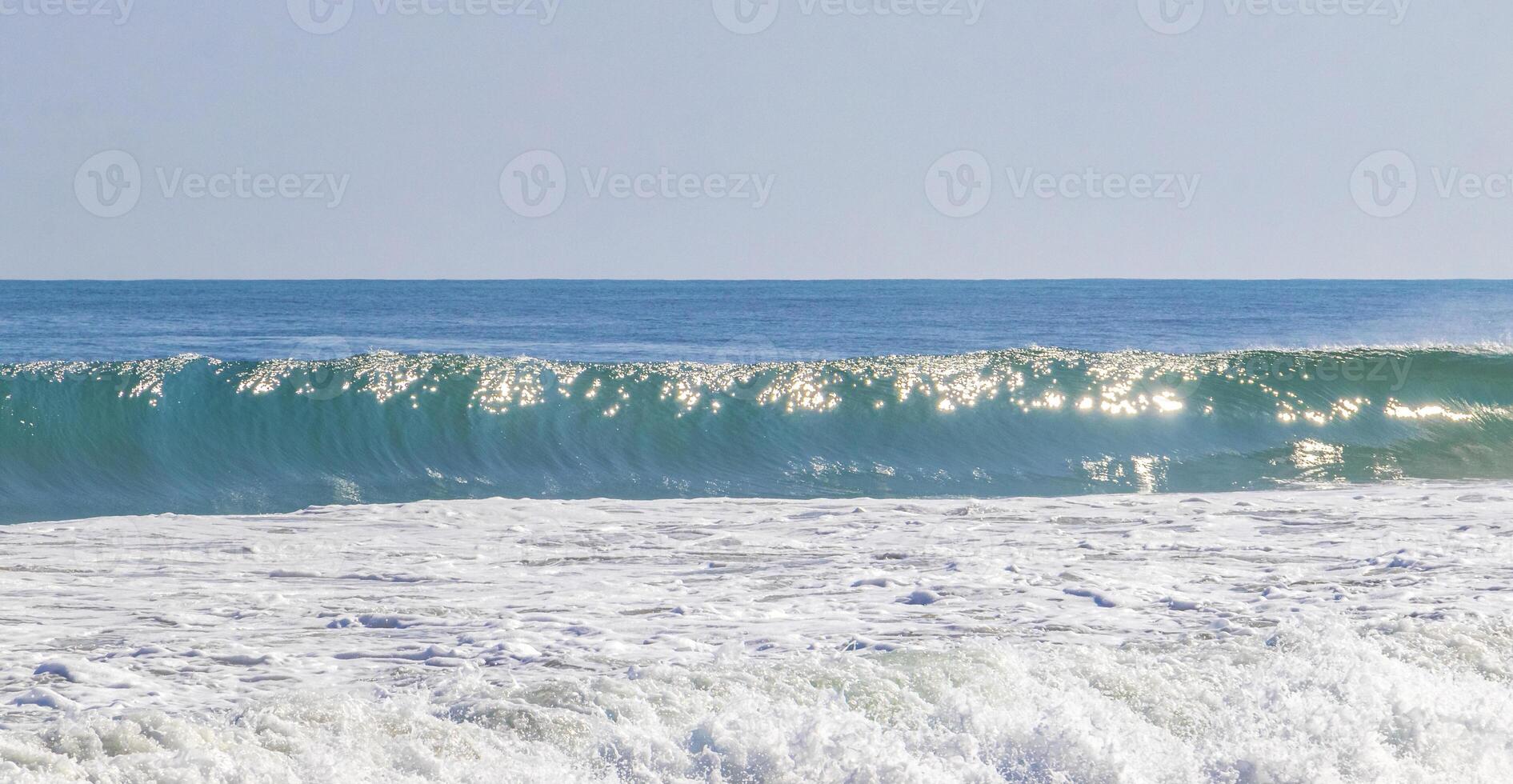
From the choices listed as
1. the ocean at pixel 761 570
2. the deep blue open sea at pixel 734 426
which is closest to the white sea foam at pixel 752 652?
the ocean at pixel 761 570

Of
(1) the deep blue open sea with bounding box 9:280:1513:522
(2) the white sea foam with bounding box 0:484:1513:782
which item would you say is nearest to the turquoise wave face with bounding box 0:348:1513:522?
(1) the deep blue open sea with bounding box 9:280:1513:522

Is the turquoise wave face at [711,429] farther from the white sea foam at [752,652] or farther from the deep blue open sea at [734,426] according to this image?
the white sea foam at [752,652]

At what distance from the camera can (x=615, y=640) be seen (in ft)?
19.2

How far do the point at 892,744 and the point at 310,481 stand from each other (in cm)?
944

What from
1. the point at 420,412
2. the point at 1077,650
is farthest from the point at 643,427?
the point at 1077,650

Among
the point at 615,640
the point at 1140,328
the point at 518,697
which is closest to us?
the point at 518,697

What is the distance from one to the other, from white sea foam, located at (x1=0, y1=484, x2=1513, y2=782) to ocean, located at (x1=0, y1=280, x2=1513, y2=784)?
0.02 m

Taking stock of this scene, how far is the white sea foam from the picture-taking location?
4.45 metres

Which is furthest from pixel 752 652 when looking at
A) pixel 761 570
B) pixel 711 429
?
pixel 711 429

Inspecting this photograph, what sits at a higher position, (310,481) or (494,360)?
(494,360)

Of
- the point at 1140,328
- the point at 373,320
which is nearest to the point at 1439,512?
the point at 1140,328

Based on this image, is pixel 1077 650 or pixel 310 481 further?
pixel 310 481

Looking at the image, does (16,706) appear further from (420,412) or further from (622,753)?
(420,412)

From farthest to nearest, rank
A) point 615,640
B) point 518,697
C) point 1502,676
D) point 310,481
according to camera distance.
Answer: point 310,481 → point 615,640 → point 1502,676 → point 518,697
